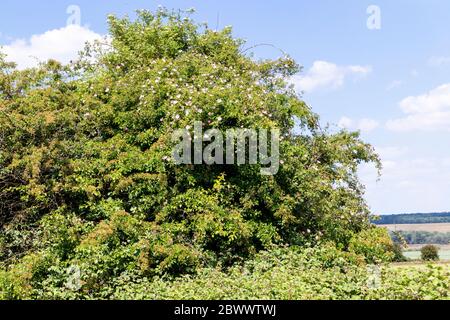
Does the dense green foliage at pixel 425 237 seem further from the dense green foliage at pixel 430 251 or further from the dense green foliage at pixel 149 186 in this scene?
the dense green foliage at pixel 149 186

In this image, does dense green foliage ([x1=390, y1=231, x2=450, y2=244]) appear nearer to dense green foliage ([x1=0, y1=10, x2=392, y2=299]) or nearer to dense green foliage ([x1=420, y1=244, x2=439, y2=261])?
dense green foliage ([x1=420, y1=244, x2=439, y2=261])

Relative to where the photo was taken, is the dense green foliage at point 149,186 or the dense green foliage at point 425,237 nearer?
the dense green foliage at point 149,186

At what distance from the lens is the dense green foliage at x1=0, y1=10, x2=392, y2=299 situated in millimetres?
9023

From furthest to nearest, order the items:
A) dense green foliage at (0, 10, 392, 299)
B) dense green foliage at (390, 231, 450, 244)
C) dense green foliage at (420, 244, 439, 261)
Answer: dense green foliage at (420, 244, 439, 261)
dense green foliage at (390, 231, 450, 244)
dense green foliage at (0, 10, 392, 299)

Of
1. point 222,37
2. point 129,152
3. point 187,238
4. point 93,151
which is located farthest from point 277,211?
point 222,37

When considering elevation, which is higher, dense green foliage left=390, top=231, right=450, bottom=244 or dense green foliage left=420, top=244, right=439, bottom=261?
dense green foliage left=390, top=231, right=450, bottom=244

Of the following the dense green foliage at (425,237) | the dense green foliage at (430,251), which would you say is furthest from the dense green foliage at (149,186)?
the dense green foliage at (430,251)

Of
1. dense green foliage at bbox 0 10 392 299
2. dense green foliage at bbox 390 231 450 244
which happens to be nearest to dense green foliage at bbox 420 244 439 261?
dense green foliage at bbox 390 231 450 244

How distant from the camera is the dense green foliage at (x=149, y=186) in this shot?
9.02m

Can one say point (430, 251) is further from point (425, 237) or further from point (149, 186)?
point (149, 186)

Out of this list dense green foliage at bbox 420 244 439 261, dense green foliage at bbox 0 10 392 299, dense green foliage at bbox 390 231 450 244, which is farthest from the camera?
dense green foliage at bbox 420 244 439 261

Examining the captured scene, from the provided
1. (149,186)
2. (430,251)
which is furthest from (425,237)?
(149,186)

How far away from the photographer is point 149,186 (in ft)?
32.7

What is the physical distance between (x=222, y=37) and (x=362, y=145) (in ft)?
13.3
